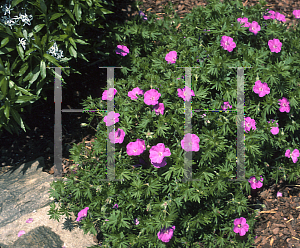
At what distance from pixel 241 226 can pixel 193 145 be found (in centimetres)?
99

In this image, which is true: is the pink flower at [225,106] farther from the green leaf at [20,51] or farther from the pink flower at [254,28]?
the green leaf at [20,51]

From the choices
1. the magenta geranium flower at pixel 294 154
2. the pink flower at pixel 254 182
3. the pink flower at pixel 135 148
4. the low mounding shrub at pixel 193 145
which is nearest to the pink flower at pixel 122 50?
the low mounding shrub at pixel 193 145

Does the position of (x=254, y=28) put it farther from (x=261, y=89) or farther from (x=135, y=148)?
(x=135, y=148)

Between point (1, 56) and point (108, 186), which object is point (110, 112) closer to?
point (108, 186)

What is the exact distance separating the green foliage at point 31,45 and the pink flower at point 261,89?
1919mm

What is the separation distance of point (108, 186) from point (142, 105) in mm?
867

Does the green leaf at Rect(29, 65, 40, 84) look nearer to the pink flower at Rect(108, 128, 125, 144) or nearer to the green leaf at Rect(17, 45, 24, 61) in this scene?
the green leaf at Rect(17, 45, 24, 61)

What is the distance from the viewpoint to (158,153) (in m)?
2.55

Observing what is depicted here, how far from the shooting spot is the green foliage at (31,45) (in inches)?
110

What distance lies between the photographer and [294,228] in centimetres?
304

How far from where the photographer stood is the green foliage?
9.20 ft

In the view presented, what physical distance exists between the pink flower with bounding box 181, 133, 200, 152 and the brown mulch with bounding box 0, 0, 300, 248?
3.36 feet

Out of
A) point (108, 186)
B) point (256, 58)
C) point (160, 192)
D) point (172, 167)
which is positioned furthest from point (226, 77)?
point (108, 186)

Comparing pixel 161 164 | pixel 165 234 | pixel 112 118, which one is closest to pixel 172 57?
pixel 112 118
